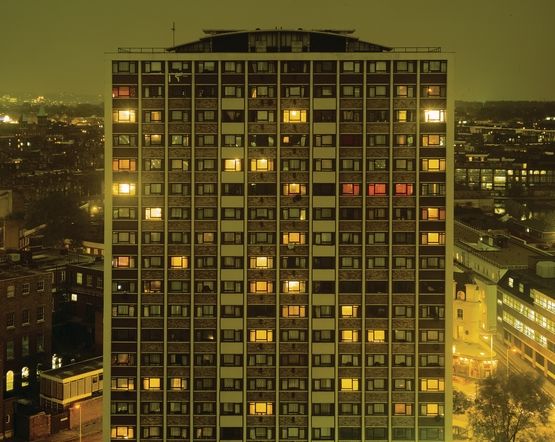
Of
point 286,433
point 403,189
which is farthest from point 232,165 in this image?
point 286,433

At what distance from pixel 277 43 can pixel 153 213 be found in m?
7.31

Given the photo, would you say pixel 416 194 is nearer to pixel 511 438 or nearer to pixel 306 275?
pixel 306 275

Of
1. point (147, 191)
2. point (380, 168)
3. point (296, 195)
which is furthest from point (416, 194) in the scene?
point (147, 191)

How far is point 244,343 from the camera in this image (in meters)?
29.2

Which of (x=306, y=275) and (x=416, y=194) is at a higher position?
(x=416, y=194)

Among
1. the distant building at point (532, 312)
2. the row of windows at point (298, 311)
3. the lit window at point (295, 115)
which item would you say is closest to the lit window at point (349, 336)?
the row of windows at point (298, 311)

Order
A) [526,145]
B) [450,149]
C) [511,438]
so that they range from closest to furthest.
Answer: [450,149]
[511,438]
[526,145]

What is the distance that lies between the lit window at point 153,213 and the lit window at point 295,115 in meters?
5.25

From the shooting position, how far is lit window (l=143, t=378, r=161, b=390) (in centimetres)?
2936

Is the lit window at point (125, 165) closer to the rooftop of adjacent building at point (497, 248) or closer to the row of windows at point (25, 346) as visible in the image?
the row of windows at point (25, 346)

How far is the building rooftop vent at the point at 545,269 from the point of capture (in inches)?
1961

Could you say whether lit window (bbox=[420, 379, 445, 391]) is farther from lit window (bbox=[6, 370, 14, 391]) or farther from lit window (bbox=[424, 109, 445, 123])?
lit window (bbox=[6, 370, 14, 391])

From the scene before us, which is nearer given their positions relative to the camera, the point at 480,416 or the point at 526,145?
the point at 480,416

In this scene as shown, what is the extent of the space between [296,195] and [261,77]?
415cm
